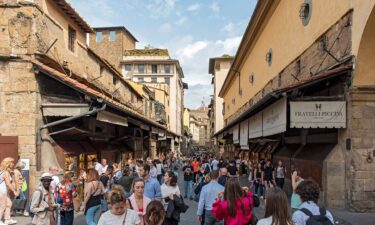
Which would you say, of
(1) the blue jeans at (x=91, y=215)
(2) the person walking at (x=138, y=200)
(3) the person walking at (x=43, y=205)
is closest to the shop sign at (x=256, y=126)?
(1) the blue jeans at (x=91, y=215)

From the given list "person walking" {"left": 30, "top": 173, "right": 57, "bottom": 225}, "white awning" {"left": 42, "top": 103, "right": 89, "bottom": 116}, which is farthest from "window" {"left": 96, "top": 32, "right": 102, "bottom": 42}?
"person walking" {"left": 30, "top": 173, "right": 57, "bottom": 225}

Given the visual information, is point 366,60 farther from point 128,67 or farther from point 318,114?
point 128,67

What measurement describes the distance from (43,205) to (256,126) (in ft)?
37.0

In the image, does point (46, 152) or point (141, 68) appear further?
point (141, 68)

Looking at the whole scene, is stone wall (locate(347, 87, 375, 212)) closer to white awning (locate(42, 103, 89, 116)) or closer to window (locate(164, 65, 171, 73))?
white awning (locate(42, 103, 89, 116))

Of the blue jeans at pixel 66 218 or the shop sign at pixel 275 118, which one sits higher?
the shop sign at pixel 275 118

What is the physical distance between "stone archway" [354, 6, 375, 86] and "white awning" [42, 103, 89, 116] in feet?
24.5

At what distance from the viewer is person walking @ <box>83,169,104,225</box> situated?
24.7 feet

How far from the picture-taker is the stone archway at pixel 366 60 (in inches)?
359

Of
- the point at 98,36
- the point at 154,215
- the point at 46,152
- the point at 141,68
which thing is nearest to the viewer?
the point at 154,215

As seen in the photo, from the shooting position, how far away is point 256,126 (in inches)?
648

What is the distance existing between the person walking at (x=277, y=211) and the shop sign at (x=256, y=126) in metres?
11.6

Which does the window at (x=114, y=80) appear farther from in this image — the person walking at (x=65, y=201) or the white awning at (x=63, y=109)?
the person walking at (x=65, y=201)

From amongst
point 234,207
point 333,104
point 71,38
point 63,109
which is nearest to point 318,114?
point 333,104
